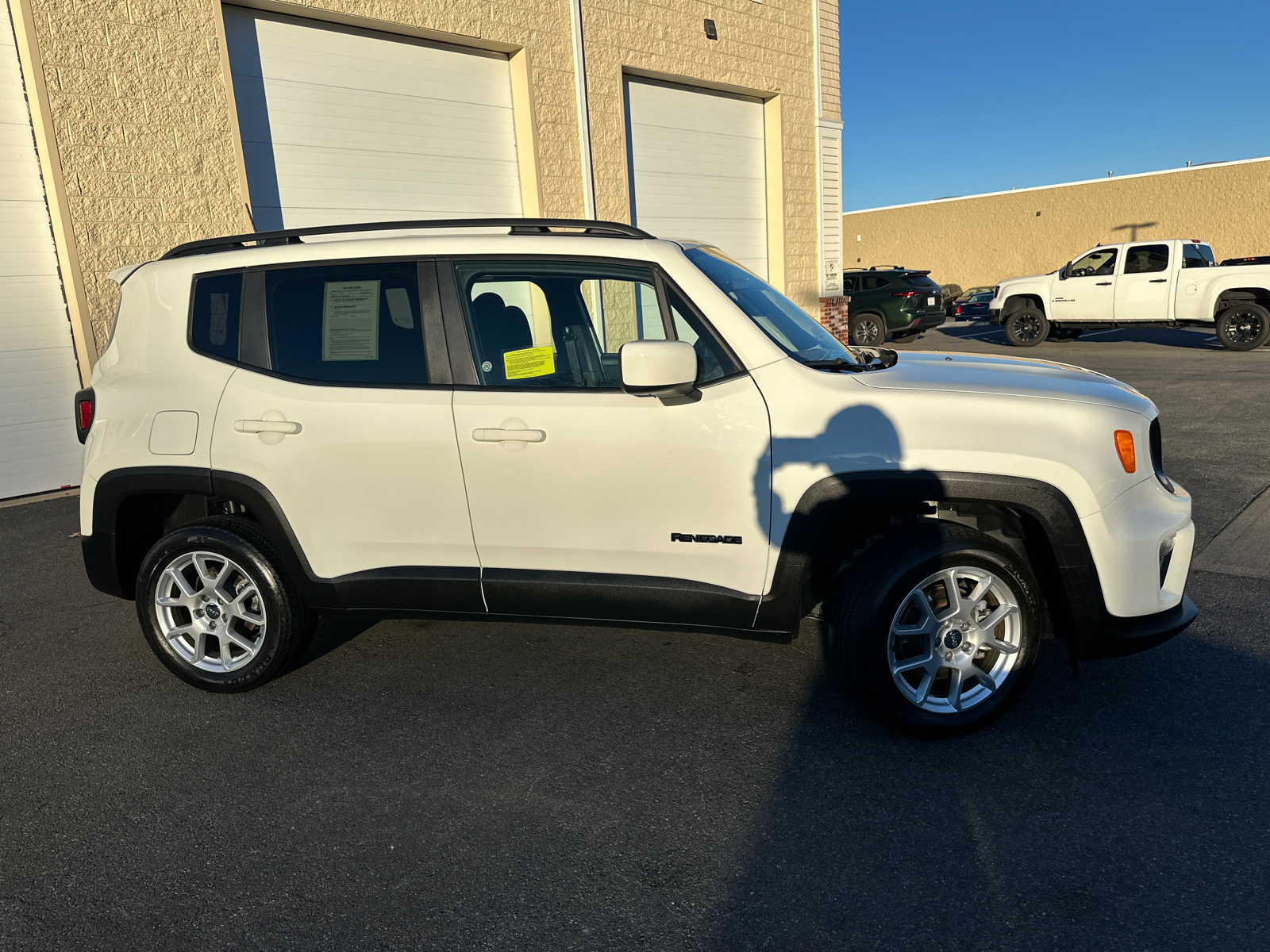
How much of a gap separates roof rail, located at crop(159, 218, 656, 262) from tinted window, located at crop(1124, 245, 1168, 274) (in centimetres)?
1679

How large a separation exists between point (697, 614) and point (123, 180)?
7757mm

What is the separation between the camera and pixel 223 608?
382 centimetres

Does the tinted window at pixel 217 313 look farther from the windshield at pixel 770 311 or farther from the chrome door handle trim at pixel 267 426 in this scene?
the windshield at pixel 770 311

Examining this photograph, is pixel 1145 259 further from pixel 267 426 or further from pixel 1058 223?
pixel 1058 223

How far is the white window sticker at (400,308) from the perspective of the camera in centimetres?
353

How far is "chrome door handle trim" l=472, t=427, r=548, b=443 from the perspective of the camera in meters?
3.32

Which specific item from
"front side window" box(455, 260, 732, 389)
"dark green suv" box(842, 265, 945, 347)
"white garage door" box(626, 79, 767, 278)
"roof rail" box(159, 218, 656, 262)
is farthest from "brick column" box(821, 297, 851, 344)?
"front side window" box(455, 260, 732, 389)

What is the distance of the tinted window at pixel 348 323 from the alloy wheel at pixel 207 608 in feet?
3.16

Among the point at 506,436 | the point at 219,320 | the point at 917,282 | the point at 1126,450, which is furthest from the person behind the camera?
the point at 917,282

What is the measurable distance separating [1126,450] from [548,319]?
2.18m

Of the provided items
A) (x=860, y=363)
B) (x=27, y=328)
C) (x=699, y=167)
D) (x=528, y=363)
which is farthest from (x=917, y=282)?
(x=528, y=363)

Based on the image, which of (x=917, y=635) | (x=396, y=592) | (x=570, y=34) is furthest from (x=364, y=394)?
(x=570, y=34)

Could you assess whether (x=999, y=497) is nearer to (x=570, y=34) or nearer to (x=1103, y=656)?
(x=1103, y=656)

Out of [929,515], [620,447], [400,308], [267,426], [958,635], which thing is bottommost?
[958,635]
